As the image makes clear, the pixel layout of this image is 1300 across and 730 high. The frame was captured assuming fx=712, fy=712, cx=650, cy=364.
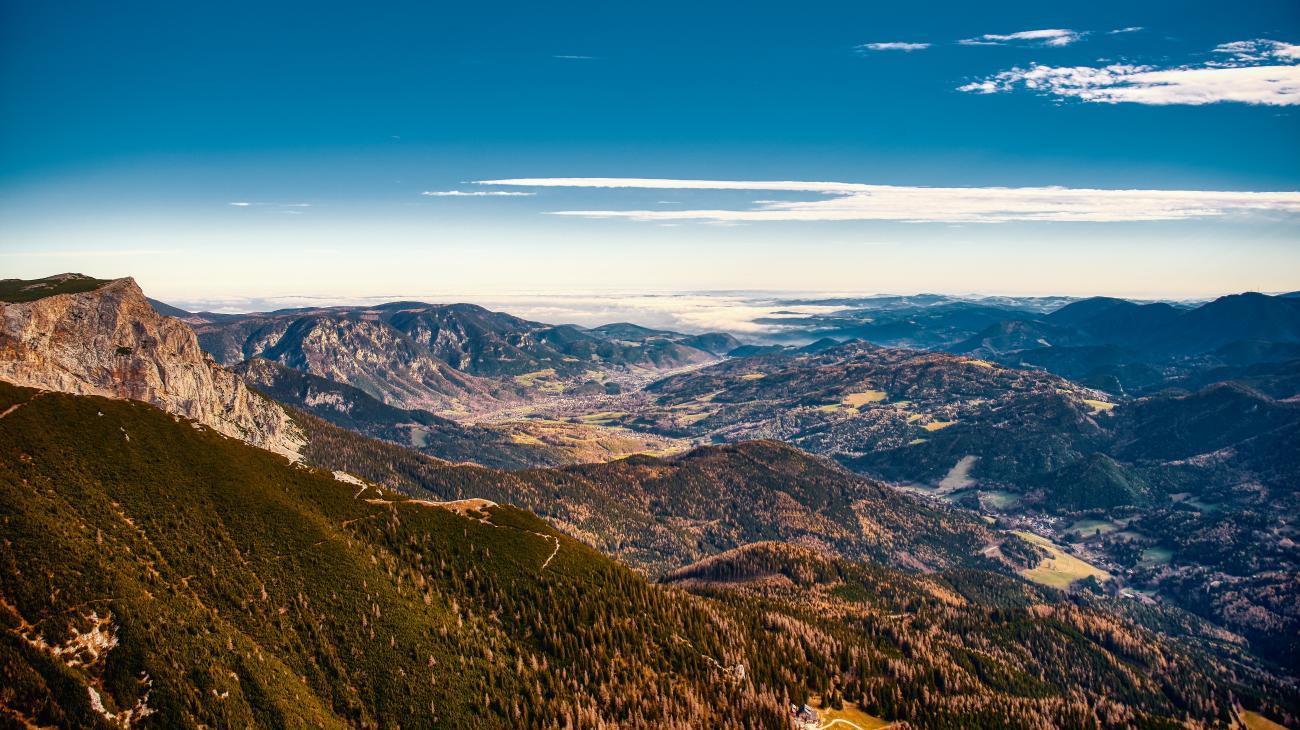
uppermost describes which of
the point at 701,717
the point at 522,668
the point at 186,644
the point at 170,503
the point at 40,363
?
the point at 40,363

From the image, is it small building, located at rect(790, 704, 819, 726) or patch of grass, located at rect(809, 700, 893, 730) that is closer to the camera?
small building, located at rect(790, 704, 819, 726)

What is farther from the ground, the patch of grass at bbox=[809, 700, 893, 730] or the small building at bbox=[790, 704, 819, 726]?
the small building at bbox=[790, 704, 819, 726]

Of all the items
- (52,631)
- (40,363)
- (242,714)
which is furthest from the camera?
(40,363)

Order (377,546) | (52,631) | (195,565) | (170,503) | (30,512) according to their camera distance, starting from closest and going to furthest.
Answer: (52,631) → (30,512) → (195,565) → (170,503) → (377,546)

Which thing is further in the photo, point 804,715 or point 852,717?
point 852,717

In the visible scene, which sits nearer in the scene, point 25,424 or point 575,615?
point 25,424

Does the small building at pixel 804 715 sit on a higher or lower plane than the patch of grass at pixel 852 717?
higher

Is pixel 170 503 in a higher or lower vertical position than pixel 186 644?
higher

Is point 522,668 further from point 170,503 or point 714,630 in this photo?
point 170,503

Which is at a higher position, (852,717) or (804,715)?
(804,715)

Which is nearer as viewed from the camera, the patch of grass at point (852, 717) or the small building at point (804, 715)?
the small building at point (804, 715)

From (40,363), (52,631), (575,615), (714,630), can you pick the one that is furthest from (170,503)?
(714,630)
